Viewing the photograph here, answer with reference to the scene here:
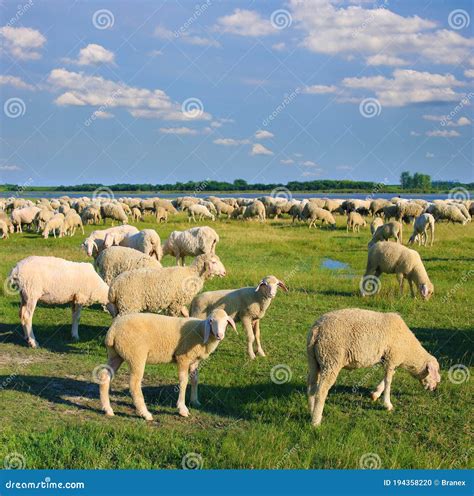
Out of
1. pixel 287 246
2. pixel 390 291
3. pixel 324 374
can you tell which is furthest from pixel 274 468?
pixel 287 246

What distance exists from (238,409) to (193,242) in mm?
10244

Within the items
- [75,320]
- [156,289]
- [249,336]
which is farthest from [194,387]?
[75,320]

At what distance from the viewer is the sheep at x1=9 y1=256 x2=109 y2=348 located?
9.77 metres

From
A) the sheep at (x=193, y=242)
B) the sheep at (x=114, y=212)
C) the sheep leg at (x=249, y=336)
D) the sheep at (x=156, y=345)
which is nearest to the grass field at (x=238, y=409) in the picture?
the sheep leg at (x=249, y=336)

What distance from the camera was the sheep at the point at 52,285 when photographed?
9766 mm

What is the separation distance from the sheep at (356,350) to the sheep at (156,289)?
3.45 metres

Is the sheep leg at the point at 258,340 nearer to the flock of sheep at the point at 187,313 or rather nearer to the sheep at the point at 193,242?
the flock of sheep at the point at 187,313

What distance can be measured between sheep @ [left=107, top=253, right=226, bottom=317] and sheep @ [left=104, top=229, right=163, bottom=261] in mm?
4948

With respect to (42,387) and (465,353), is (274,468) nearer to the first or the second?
(42,387)

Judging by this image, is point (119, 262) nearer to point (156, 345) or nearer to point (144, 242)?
point (144, 242)

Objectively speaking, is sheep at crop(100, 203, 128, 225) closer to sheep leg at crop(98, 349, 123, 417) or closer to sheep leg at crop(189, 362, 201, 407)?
sheep leg at crop(189, 362, 201, 407)

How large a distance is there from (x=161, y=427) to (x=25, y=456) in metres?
1.56

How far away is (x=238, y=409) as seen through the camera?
7297 mm

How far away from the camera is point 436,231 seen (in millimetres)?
34438
